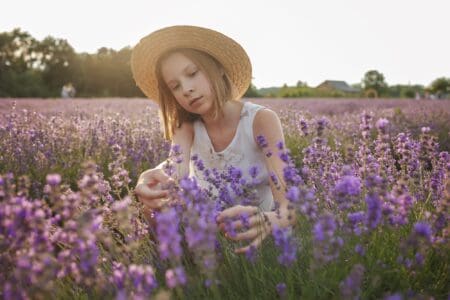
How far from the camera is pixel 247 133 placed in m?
2.99

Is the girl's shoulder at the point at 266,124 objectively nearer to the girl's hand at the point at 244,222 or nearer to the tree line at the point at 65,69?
the girl's hand at the point at 244,222

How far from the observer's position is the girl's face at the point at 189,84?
266 centimetres

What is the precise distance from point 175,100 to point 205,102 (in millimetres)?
469

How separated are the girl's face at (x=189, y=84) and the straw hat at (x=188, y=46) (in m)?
0.12

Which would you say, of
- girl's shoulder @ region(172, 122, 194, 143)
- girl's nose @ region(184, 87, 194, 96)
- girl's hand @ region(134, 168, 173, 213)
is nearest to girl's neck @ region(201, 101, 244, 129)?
girl's shoulder @ region(172, 122, 194, 143)

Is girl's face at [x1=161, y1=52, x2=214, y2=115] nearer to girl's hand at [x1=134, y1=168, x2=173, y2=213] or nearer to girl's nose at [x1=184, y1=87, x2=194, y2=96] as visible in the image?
girl's nose at [x1=184, y1=87, x2=194, y2=96]

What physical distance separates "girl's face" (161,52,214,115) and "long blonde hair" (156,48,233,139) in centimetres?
5

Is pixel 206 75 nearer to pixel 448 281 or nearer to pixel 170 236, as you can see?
pixel 448 281

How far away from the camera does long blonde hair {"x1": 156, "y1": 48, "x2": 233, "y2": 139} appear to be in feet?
9.28

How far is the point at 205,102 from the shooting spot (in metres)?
2.70

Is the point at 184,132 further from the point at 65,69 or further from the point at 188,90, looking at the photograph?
the point at 65,69

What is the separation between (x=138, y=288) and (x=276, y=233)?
442mm

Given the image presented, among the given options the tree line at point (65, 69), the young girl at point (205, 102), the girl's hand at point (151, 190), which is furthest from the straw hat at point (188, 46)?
the tree line at point (65, 69)

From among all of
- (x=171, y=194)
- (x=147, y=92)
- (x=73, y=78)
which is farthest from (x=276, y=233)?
(x=73, y=78)
